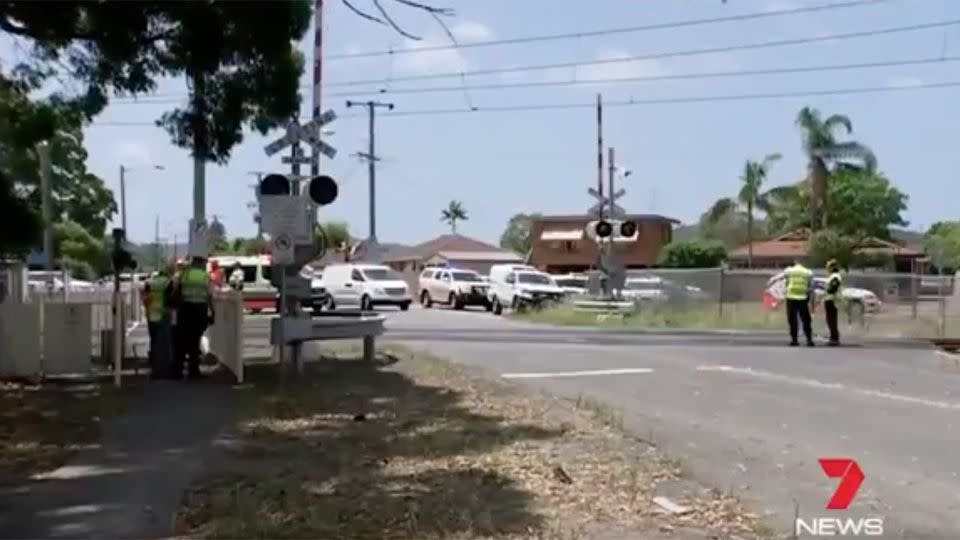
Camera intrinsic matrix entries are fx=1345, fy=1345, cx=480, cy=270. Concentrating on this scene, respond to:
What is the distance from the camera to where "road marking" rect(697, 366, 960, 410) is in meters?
15.0

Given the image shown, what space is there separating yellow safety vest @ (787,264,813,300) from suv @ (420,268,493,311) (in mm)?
24328

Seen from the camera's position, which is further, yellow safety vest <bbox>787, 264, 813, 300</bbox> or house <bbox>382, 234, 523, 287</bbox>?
house <bbox>382, 234, 523, 287</bbox>

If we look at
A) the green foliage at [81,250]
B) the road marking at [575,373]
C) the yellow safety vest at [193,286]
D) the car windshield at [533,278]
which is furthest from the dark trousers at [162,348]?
the green foliage at [81,250]

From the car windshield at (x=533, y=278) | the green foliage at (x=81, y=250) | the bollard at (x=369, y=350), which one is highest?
the green foliage at (x=81, y=250)

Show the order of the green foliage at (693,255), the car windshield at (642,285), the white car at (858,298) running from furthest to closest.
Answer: the green foliage at (693,255), the car windshield at (642,285), the white car at (858,298)

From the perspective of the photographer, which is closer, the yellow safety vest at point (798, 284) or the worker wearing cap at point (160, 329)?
the worker wearing cap at point (160, 329)

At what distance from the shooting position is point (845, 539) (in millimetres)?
7816

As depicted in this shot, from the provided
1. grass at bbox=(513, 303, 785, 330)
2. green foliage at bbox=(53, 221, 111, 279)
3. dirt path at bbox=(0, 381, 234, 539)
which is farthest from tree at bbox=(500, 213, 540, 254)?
dirt path at bbox=(0, 381, 234, 539)

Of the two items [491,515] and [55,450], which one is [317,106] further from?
[491,515]

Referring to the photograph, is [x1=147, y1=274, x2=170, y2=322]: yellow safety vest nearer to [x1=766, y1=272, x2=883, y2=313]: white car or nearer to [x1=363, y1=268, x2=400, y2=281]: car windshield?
[x1=766, y1=272, x2=883, y2=313]: white car

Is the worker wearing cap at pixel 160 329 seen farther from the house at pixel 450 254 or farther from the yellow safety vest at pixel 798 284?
the house at pixel 450 254

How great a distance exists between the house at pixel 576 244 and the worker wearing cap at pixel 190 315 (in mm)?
76342

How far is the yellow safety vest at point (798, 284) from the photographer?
83.1ft

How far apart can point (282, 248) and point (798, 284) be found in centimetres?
1214
